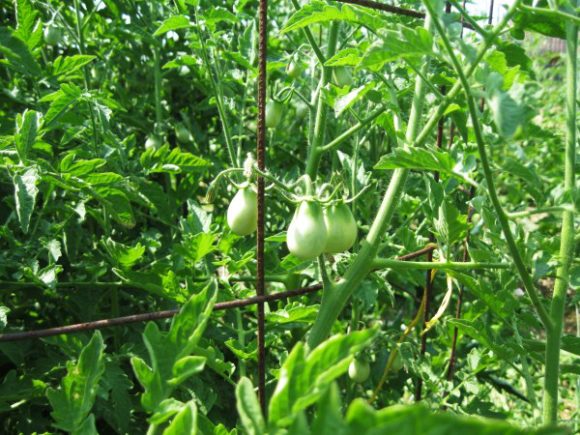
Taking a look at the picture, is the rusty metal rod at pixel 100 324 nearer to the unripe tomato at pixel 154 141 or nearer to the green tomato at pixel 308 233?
the green tomato at pixel 308 233

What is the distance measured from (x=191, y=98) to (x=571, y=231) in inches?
57.3

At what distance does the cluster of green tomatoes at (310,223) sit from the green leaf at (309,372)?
0.29m

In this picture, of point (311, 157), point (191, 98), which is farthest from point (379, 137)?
point (311, 157)

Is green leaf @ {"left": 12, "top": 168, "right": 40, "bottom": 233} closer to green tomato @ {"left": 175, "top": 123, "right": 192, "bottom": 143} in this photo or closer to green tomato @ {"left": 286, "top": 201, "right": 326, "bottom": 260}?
green tomato @ {"left": 286, "top": 201, "right": 326, "bottom": 260}

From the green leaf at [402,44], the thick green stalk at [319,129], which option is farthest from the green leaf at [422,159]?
the thick green stalk at [319,129]

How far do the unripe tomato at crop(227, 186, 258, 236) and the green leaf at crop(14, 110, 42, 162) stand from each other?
34 cm

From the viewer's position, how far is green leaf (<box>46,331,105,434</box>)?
658mm

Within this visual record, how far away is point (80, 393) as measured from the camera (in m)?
0.68

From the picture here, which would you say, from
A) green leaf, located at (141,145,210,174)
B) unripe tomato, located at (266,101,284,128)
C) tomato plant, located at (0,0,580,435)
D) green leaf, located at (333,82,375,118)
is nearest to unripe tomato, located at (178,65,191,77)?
tomato plant, located at (0,0,580,435)

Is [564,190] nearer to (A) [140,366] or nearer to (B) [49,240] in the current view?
(A) [140,366]

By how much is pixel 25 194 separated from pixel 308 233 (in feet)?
1.48

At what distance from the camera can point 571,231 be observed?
88 cm

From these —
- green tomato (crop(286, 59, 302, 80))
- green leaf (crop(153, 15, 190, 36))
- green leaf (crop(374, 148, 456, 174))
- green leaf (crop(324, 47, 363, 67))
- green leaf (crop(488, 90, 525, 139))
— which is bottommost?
green leaf (crop(374, 148, 456, 174))

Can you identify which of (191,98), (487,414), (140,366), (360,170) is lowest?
(487,414)
